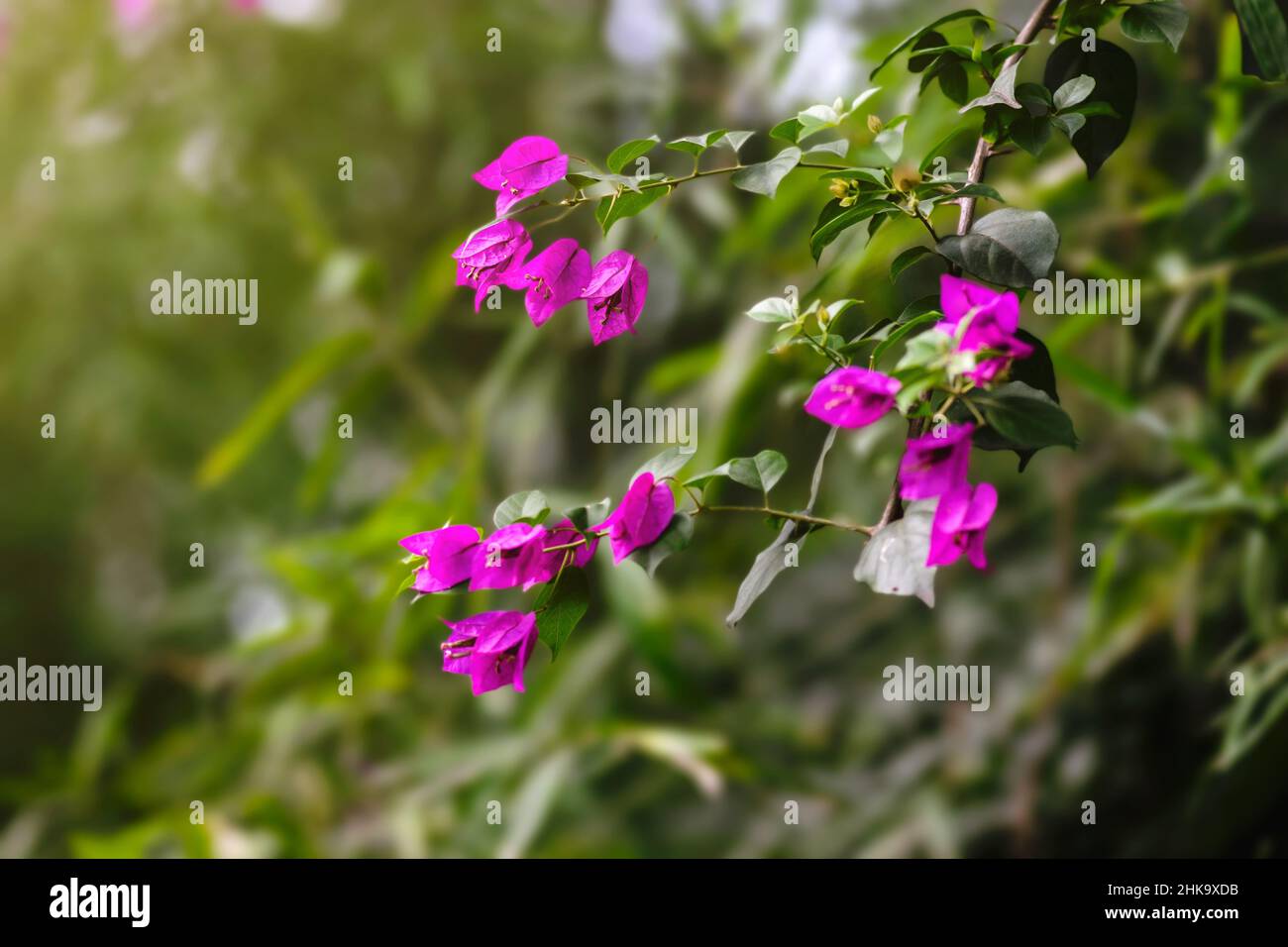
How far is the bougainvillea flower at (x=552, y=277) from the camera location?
0.32 metres

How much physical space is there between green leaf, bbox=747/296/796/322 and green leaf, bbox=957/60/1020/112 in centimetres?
7

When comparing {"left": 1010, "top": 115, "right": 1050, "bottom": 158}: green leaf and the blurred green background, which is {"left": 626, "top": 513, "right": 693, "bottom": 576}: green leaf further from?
the blurred green background

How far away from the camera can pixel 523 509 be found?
0.30 m

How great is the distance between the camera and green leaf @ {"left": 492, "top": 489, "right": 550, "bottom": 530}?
0.30 m

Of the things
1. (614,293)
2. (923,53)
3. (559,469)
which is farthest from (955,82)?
(559,469)

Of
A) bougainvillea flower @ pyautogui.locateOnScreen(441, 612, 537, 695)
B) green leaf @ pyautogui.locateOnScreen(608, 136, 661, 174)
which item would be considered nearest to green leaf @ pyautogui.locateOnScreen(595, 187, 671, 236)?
green leaf @ pyautogui.locateOnScreen(608, 136, 661, 174)

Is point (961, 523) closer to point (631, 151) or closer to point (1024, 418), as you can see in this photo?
point (1024, 418)

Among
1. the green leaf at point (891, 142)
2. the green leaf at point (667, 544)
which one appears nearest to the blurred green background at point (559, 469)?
the green leaf at point (891, 142)

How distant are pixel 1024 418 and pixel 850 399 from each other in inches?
1.5

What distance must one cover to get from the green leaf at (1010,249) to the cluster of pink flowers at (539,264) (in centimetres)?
9

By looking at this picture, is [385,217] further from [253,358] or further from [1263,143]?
[1263,143]

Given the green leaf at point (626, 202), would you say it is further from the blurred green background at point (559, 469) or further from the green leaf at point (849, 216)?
the blurred green background at point (559, 469)

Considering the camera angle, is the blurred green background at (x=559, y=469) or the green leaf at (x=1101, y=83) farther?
the blurred green background at (x=559, y=469)
